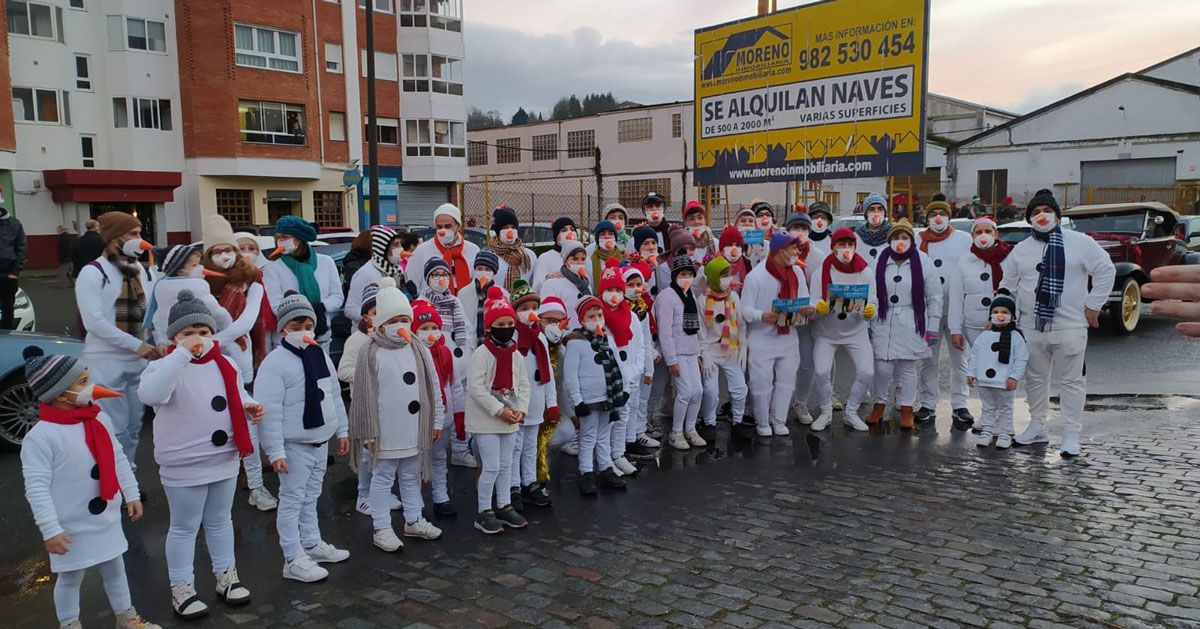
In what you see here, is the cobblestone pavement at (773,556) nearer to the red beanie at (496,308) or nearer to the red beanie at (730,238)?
the red beanie at (496,308)

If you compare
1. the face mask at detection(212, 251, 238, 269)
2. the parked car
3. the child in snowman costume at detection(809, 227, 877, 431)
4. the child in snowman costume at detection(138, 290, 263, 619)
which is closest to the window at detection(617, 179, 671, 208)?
the child in snowman costume at detection(809, 227, 877, 431)

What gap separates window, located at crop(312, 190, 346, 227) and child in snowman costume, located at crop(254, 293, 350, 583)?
33.4 m

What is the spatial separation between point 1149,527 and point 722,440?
3.57 m

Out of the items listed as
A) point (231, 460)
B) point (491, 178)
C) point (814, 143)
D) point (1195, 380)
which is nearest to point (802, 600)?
point (231, 460)

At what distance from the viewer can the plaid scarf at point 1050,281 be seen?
7.36 meters

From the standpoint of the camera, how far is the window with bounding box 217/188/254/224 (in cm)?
3356

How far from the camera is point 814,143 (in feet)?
44.9

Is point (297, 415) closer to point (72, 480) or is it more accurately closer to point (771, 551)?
point (72, 480)

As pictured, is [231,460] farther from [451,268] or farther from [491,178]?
[491,178]

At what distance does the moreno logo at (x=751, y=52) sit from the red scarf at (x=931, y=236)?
19.9ft

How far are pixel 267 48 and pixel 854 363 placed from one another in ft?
106

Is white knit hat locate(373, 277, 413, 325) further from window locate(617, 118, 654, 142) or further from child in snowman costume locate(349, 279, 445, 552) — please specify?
window locate(617, 118, 654, 142)

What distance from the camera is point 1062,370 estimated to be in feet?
24.5

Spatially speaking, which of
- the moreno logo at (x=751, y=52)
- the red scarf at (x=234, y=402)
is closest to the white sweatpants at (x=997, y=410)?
the red scarf at (x=234, y=402)
